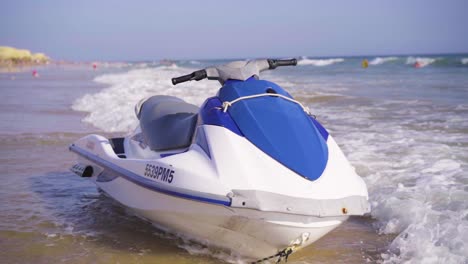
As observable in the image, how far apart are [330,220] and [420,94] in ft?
38.6

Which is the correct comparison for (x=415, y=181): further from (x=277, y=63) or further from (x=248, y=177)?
(x=248, y=177)

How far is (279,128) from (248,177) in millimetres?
416

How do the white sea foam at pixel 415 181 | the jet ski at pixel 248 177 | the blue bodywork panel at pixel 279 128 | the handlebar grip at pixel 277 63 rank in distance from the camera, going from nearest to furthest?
1. the jet ski at pixel 248 177
2. the blue bodywork panel at pixel 279 128
3. the white sea foam at pixel 415 181
4. the handlebar grip at pixel 277 63

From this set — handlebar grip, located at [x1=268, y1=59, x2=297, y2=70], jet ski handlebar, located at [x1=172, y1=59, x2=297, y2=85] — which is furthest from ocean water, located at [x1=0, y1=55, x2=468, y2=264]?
handlebar grip, located at [x1=268, y1=59, x2=297, y2=70]

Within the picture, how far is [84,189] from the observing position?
17.2ft

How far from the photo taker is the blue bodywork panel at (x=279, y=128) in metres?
2.97

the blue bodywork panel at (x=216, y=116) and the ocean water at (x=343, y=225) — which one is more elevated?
the blue bodywork panel at (x=216, y=116)

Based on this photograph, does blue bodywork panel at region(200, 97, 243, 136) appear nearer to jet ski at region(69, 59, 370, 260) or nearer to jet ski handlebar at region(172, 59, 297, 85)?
jet ski at region(69, 59, 370, 260)

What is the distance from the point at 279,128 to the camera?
3.10m

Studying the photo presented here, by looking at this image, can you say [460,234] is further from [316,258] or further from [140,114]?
[140,114]

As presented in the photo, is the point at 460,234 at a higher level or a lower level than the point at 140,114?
lower

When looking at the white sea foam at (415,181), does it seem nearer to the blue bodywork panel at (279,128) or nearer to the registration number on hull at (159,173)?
the blue bodywork panel at (279,128)

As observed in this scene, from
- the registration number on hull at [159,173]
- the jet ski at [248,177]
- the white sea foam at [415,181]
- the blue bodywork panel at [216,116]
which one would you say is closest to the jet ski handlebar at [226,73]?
the jet ski at [248,177]

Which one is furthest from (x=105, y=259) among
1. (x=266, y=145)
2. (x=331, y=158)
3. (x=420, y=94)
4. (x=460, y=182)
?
(x=420, y=94)
